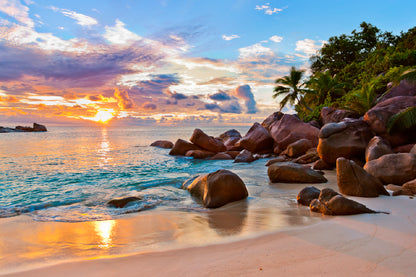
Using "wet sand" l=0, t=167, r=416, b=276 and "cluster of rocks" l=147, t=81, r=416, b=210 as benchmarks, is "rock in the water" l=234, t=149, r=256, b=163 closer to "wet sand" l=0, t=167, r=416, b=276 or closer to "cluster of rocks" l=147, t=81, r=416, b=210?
"cluster of rocks" l=147, t=81, r=416, b=210

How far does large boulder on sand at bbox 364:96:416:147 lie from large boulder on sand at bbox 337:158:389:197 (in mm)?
4949

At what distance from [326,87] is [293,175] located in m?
20.9

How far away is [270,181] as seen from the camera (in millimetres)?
8062

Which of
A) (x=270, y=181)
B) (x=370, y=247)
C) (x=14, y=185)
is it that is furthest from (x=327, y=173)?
(x=14, y=185)

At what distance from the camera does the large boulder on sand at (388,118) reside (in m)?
9.21

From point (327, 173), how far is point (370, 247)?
6478 mm

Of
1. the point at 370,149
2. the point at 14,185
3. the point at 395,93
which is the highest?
the point at 395,93

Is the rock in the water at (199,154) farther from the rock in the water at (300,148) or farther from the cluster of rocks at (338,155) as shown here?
the rock in the water at (300,148)

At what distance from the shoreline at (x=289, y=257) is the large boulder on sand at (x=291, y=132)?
11.9 metres

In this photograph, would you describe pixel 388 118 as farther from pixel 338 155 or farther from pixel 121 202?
pixel 121 202

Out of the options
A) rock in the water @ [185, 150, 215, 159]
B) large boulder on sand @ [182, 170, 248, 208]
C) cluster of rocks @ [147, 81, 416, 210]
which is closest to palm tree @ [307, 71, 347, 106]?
cluster of rocks @ [147, 81, 416, 210]

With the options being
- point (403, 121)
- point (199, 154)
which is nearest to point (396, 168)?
point (403, 121)

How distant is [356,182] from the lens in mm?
5410

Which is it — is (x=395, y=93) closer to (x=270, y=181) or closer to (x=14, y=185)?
(x=270, y=181)
